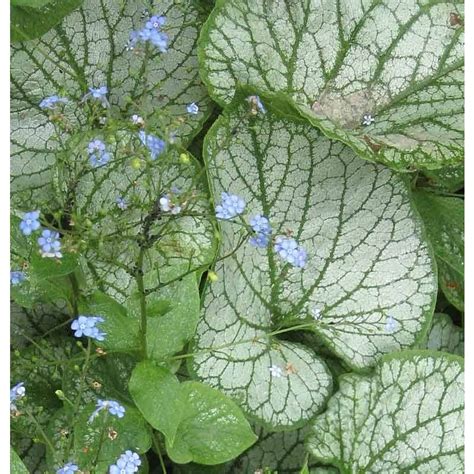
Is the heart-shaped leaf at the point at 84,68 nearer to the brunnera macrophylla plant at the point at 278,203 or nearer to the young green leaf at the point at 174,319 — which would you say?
the brunnera macrophylla plant at the point at 278,203

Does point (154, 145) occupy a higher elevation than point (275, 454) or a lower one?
higher

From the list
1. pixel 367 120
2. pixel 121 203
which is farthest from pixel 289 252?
pixel 367 120

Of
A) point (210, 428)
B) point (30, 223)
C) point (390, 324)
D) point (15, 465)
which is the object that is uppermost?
point (390, 324)

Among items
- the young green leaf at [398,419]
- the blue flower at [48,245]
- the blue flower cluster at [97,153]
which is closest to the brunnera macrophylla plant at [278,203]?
the young green leaf at [398,419]

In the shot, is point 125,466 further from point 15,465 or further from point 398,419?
point 398,419

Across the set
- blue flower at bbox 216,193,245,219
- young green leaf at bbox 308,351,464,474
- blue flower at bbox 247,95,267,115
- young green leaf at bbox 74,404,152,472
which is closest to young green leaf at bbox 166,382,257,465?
young green leaf at bbox 74,404,152,472
